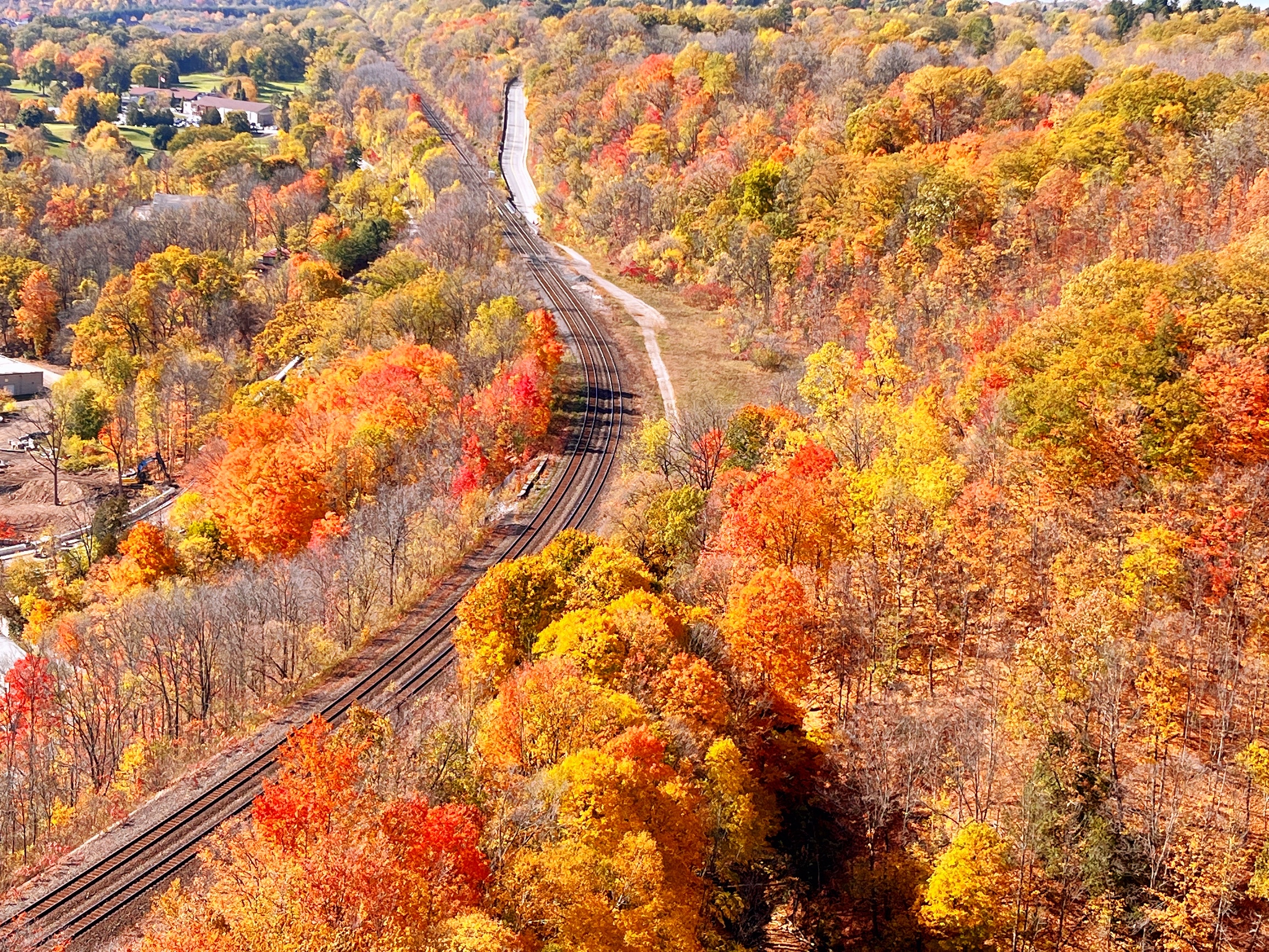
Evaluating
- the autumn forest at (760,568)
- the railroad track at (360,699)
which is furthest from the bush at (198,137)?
the railroad track at (360,699)

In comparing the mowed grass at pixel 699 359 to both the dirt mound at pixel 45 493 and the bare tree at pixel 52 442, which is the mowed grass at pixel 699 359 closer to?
the dirt mound at pixel 45 493

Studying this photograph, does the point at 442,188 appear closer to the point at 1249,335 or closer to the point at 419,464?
the point at 419,464

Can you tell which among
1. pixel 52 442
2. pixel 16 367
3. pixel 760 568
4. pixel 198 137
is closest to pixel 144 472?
pixel 52 442

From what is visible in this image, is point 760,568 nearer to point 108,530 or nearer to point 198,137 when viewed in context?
point 108,530

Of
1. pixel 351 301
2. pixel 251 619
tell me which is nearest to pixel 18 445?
pixel 351 301

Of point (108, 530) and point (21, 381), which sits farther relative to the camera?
point (21, 381)
